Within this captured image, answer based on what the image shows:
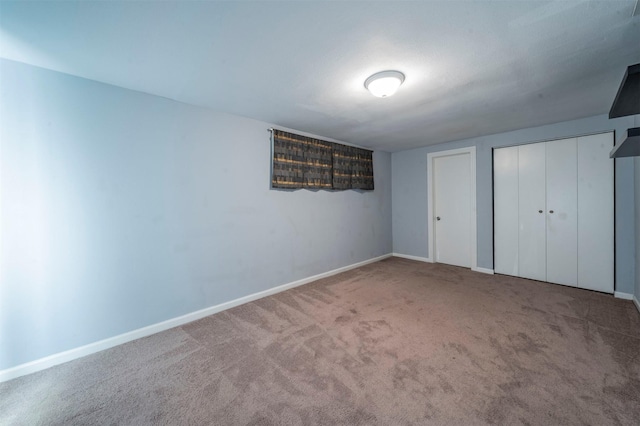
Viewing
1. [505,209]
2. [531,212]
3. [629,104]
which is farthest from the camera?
[505,209]

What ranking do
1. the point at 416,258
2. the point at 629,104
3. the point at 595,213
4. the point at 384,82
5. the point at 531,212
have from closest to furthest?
1. the point at 629,104
2. the point at 384,82
3. the point at 595,213
4. the point at 531,212
5. the point at 416,258

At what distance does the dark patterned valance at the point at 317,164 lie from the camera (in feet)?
10.9

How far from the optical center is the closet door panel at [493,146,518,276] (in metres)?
3.84

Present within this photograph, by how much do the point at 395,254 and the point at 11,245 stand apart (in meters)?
5.37

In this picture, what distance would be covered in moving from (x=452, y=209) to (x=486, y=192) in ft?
2.12

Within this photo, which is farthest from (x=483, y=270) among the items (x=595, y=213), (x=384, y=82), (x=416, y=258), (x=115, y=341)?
(x=115, y=341)

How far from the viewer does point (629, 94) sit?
168 centimetres

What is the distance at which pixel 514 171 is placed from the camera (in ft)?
12.6

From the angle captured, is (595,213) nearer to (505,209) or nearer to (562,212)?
(562,212)

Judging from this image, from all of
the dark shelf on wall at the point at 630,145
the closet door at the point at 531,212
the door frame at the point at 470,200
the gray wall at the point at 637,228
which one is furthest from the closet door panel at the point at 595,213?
the dark shelf on wall at the point at 630,145

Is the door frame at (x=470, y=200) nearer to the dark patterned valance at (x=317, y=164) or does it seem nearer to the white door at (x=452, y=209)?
the white door at (x=452, y=209)

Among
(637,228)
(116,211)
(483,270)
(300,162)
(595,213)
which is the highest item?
(300,162)

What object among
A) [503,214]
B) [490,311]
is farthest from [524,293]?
[503,214]

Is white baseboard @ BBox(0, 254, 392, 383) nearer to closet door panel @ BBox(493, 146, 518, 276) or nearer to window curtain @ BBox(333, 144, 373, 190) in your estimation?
window curtain @ BBox(333, 144, 373, 190)
